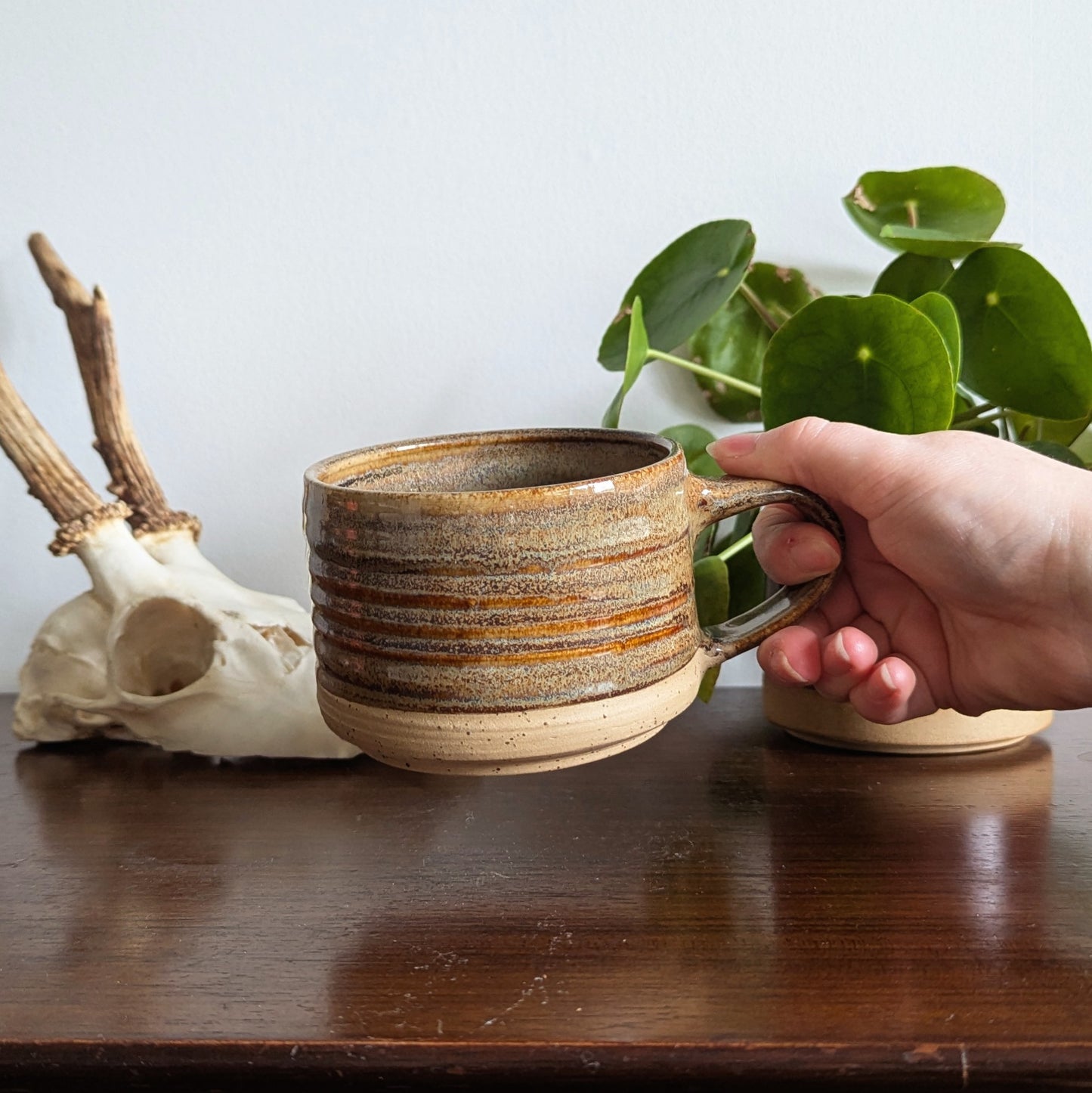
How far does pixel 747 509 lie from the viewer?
612 mm

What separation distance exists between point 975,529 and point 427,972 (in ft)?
1.21

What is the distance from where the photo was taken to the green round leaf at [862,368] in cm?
63

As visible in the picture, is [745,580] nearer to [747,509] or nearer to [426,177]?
[747,509]

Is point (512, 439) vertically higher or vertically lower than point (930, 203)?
lower

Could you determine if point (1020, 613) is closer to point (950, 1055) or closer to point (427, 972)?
point (950, 1055)

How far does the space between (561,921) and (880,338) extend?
369 millimetres

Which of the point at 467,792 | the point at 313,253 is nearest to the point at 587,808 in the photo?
the point at 467,792

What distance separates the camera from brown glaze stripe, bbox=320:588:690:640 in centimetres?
48

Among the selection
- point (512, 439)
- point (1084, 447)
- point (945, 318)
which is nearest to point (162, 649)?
point (512, 439)

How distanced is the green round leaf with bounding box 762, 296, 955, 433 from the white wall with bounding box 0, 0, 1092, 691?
212 mm

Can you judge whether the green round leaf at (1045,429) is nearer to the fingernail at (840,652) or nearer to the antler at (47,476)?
the fingernail at (840,652)

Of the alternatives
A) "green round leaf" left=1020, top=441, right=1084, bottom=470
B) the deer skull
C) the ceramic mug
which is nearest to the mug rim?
the ceramic mug

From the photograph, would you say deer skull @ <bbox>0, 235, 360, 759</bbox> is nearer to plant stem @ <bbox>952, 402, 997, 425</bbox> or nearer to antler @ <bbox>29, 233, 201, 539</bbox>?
antler @ <bbox>29, 233, 201, 539</bbox>

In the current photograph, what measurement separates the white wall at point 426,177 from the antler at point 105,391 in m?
0.08
